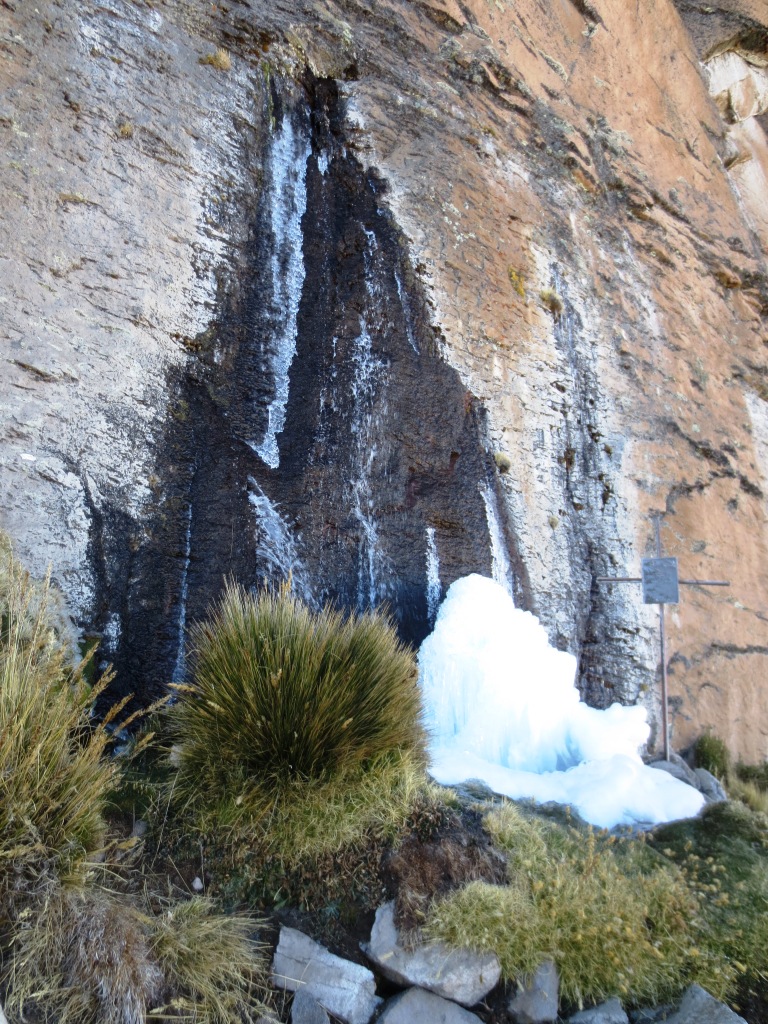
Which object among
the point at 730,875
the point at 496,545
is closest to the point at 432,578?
the point at 496,545

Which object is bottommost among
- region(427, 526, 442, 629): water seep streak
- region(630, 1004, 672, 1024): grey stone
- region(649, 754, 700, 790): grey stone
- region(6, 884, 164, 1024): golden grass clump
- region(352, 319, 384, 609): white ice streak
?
region(630, 1004, 672, 1024): grey stone

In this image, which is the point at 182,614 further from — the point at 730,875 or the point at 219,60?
the point at 219,60

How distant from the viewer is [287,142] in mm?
8406

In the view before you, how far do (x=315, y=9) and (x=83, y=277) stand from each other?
459 centimetres

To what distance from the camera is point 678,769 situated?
754 centimetres

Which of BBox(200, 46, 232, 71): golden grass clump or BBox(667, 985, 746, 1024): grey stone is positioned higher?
BBox(200, 46, 232, 71): golden grass clump

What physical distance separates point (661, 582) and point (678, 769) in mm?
1820

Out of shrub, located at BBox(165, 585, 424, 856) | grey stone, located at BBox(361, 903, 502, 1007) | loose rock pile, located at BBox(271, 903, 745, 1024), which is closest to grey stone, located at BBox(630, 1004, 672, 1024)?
loose rock pile, located at BBox(271, 903, 745, 1024)

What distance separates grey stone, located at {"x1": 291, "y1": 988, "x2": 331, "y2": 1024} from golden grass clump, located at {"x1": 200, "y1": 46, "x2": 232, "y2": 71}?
8.06 meters

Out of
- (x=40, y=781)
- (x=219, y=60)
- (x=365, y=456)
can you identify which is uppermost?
(x=219, y=60)

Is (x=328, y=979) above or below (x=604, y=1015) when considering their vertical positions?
above

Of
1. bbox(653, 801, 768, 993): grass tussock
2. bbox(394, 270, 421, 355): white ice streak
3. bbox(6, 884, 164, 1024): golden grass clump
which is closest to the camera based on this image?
bbox(6, 884, 164, 1024): golden grass clump

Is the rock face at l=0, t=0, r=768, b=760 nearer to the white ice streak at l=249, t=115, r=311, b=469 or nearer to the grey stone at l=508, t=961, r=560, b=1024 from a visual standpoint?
the white ice streak at l=249, t=115, r=311, b=469

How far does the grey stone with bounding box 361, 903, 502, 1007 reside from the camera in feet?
12.2
